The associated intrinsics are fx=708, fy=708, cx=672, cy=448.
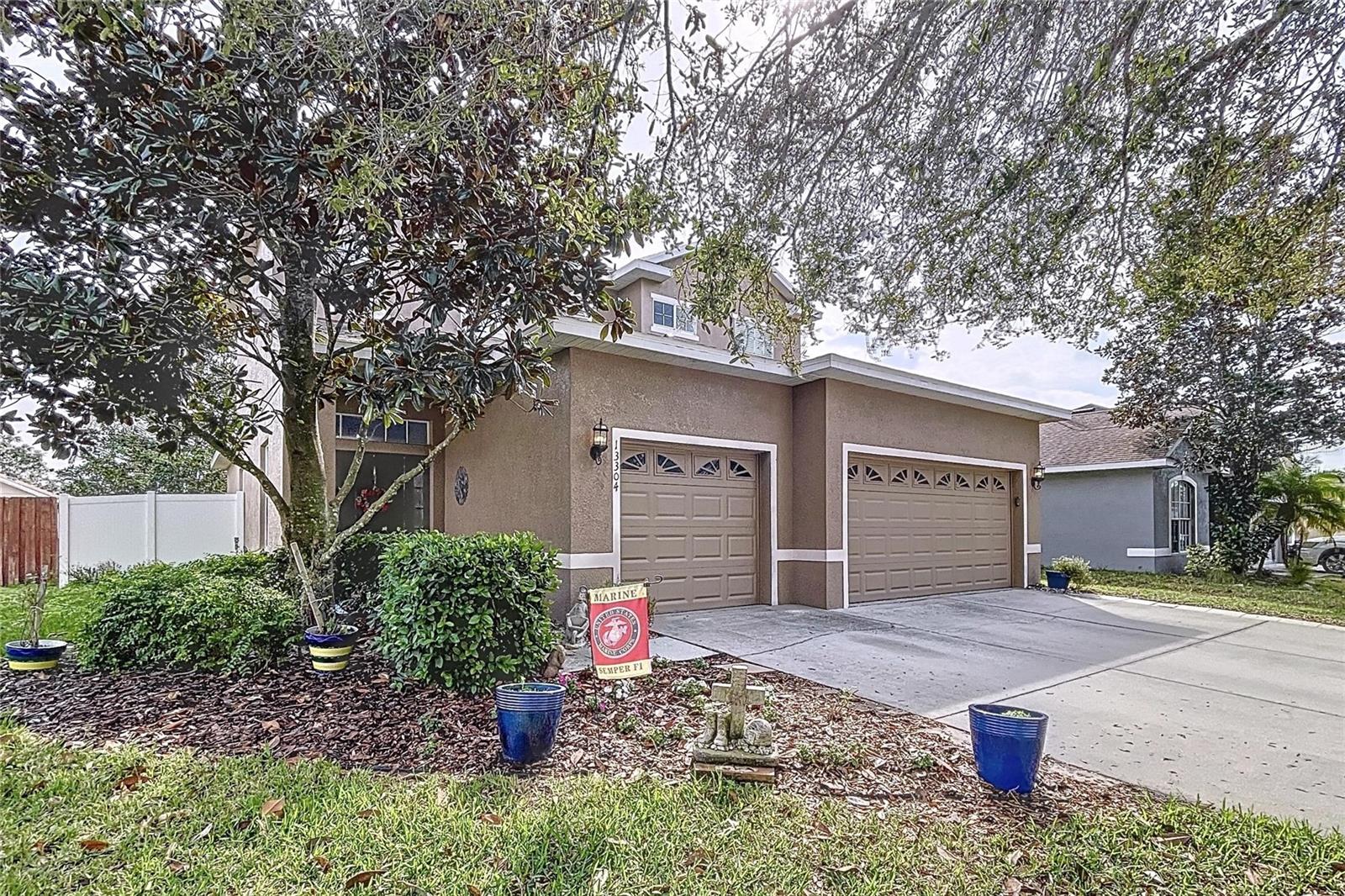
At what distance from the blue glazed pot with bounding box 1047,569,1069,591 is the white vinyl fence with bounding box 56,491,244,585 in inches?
556

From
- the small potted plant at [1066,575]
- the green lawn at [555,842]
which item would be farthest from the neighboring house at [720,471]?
the green lawn at [555,842]

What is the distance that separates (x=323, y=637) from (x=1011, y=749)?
486 cm

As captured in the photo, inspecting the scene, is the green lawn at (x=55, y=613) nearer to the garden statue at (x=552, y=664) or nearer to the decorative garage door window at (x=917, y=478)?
the garden statue at (x=552, y=664)

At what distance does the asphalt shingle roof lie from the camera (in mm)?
17156

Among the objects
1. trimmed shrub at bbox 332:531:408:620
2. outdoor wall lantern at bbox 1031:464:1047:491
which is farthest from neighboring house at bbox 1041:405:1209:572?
trimmed shrub at bbox 332:531:408:620

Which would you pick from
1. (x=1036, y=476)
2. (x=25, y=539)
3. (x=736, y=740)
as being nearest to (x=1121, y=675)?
(x=736, y=740)

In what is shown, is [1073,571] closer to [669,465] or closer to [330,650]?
[669,465]

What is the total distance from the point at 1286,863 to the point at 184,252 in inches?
297

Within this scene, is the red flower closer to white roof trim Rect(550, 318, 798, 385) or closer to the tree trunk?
the tree trunk

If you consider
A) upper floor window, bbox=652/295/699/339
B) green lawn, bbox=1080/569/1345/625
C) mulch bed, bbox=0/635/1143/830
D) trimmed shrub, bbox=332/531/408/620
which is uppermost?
upper floor window, bbox=652/295/699/339

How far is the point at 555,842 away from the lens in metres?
3.19

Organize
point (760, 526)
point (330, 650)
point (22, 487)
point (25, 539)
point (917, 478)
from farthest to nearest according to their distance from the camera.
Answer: point (22, 487), point (25, 539), point (917, 478), point (760, 526), point (330, 650)

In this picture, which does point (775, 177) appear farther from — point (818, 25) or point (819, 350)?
point (819, 350)

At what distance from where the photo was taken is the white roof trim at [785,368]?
793 centimetres
